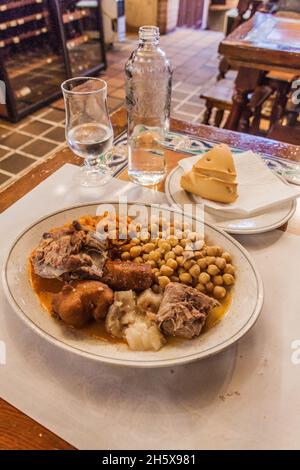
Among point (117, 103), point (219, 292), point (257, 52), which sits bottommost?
point (117, 103)

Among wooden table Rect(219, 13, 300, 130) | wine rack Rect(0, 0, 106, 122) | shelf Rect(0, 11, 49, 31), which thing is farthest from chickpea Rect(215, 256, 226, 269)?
shelf Rect(0, 11, 49, 31)

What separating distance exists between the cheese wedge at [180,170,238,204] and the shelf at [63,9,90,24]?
9.47ft

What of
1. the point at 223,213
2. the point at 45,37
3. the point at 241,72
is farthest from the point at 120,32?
the point at 223,213

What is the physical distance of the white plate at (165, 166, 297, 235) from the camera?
885 mm

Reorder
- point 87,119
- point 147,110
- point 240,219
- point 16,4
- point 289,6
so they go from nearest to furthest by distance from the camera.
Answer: point 240,219
point 87,119
point 147,110
point 16,4
point 289,6

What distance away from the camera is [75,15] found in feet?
10.7

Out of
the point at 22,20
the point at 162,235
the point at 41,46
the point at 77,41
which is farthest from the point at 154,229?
the point at 77,41

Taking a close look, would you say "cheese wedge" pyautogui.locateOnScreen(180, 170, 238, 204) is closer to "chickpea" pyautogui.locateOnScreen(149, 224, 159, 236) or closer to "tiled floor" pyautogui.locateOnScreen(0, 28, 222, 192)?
"chickpea" pyautogui.locateOnScreen(149, 224, 159, 236)

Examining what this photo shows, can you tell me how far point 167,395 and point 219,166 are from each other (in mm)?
565

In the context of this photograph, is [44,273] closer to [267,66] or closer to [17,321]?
[17,321]

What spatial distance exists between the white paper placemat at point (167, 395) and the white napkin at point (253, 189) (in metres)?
0.30

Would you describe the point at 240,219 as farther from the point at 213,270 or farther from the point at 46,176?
the point at 46,176

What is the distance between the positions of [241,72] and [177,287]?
5.86 feet

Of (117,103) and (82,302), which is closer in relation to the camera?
(82,302)
